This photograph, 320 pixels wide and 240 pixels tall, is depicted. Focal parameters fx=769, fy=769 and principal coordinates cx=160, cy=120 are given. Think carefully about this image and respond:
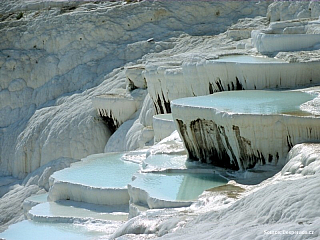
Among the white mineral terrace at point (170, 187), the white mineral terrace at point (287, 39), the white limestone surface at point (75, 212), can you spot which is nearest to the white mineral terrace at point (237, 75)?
the white mineral terrace at point (287, 39)

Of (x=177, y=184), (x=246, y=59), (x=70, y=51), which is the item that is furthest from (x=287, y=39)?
(x=70, y=51)

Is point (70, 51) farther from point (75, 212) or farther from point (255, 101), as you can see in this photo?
point (255, 101)

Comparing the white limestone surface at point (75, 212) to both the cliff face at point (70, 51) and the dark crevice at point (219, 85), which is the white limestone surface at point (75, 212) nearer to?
the dark crevice at point (219, 85)

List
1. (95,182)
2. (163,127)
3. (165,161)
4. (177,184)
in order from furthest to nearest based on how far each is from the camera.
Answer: (163,127) < (95,182) < (165,161) < (177,184)

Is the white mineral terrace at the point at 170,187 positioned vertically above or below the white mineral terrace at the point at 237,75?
below

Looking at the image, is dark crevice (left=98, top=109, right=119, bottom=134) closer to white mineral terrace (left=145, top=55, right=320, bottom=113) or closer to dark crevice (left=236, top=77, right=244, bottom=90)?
white mineral terrace (left=145, top=55, right=320, bottom=113)

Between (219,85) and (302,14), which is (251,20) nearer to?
(302,14)
